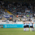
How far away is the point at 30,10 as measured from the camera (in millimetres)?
3414

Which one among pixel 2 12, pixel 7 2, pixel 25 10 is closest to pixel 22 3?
pixel 25 10

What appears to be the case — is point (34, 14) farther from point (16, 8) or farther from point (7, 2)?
point (7, 2)

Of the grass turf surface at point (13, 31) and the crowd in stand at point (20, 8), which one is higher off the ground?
the crowd in stand at point (20, 8)

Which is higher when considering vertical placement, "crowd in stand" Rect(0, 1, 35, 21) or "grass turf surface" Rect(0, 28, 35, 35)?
"crowd in stand" Rect(0, 1, 35, 21)

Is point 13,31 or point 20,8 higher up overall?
point 20,8

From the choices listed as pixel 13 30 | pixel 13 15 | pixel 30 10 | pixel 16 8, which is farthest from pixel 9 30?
pixel 30 10

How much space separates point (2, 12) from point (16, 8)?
Answer: 2.08ft

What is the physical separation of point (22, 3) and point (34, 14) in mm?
731

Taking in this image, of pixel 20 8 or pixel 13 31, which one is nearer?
pixel 13 31

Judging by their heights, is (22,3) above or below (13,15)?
above

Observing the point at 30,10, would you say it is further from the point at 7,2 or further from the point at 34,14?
the point at 7,2

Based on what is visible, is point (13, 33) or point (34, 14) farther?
point (34, 14)

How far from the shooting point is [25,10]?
3.42 m

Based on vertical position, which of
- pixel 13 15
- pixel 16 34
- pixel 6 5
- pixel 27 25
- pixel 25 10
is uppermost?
pixel 6 5
